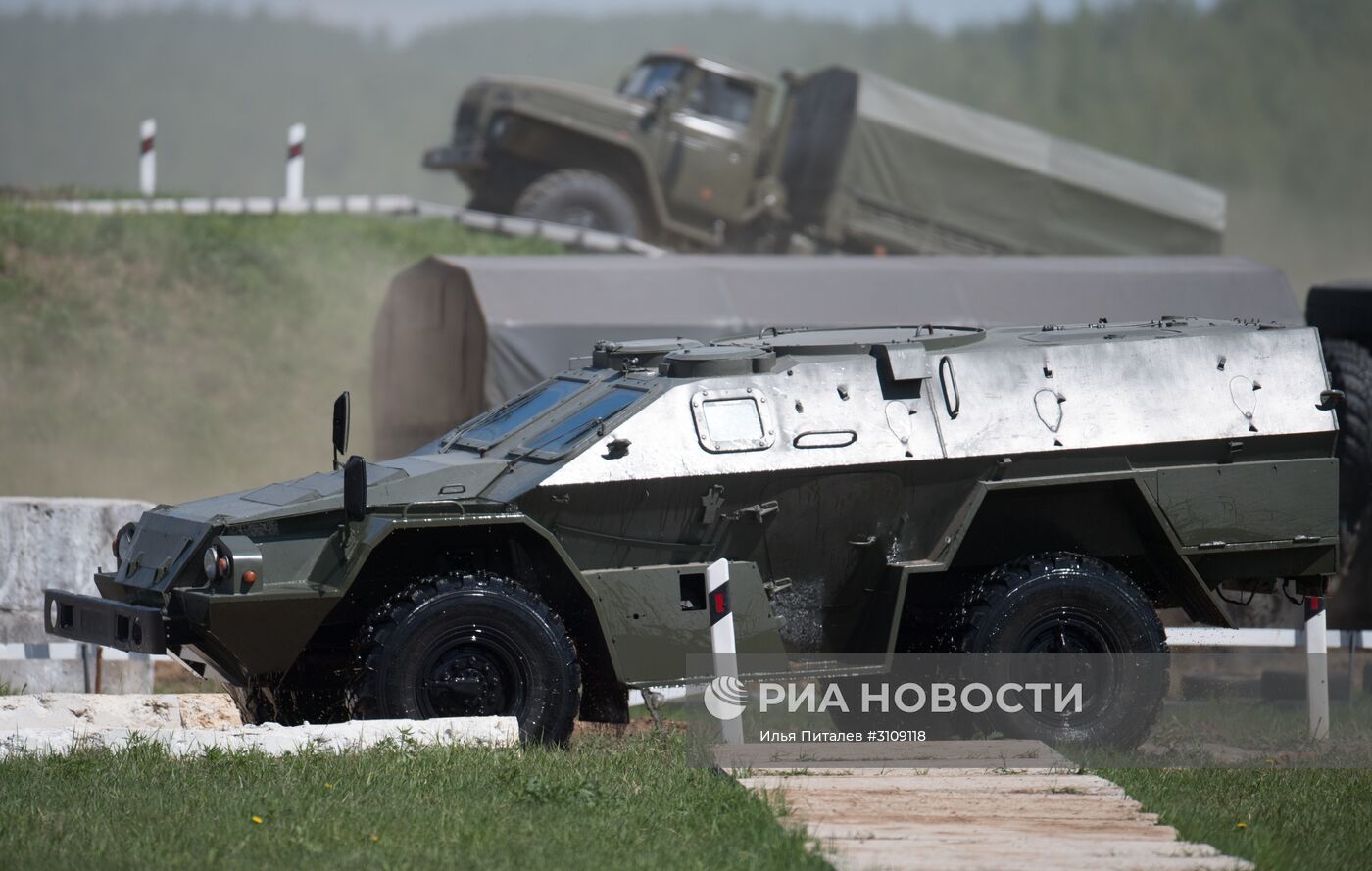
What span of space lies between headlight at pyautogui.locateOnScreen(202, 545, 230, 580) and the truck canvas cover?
13.4 metres

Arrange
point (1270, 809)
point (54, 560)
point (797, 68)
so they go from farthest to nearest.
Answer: point (797, 68) < point (54, 560) < point (1270, 809)

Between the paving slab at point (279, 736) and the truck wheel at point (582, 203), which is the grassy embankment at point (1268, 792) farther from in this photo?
the truck wheel at point (582, 203)

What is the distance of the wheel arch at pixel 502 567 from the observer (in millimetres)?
7883

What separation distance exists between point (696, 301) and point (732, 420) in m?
5.87

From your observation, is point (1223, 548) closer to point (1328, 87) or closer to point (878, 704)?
point (878, 704)

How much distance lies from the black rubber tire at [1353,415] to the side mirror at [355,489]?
6228 mm

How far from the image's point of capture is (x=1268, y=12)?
50.7m

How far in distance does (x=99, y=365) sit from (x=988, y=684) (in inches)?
497

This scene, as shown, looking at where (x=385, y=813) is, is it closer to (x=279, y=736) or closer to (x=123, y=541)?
(x=279, y=736)

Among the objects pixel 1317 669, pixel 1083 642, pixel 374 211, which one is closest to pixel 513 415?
pixel 1083 642

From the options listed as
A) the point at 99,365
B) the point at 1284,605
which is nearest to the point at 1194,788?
the point at 1284,605

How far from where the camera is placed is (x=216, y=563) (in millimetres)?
7422

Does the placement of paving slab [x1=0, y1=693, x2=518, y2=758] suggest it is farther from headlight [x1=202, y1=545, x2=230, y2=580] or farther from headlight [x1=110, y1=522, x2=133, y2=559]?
headlight [x1=110, y1=522, x2=133, y2=559]

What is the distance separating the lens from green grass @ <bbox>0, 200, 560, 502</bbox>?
1783 centimetres
